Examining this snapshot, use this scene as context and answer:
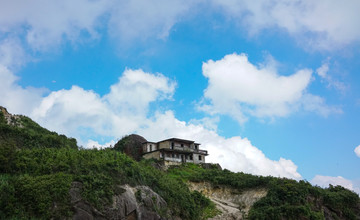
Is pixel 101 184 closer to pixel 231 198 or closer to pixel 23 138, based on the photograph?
pixel 23 138

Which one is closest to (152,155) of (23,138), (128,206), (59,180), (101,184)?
(23,138)

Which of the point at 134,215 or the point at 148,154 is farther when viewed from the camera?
the point at 148,154

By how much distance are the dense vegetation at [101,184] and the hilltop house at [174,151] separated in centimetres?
430

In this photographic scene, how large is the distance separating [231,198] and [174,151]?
641 inches

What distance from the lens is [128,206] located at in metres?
23.0

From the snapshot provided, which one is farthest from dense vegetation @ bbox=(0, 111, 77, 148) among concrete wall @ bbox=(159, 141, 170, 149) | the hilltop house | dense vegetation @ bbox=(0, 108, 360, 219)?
concrete wall @ bbox=(159, 141, 170, 149)

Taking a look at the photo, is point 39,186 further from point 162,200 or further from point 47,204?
point 162,200

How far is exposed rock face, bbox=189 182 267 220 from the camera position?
36703 millimetres

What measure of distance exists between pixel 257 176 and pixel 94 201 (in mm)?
27217

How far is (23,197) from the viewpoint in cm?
1822

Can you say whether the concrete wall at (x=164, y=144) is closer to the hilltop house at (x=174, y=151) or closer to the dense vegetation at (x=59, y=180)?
the hilltop house at (x=174, y=151)

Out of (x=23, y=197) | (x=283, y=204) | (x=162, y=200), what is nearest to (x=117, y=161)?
(x=162, y=200)

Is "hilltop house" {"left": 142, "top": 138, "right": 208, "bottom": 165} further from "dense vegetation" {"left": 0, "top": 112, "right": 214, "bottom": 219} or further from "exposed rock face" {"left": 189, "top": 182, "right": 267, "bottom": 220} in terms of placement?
"dense vegetation" {"left": 0, "top": 112, "right": 214, "bottom": 219}

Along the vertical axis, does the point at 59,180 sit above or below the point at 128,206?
above
